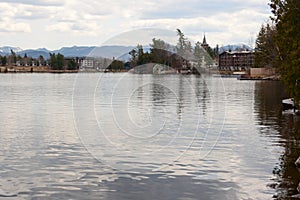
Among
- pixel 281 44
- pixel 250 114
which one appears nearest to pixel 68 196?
pixel 281 44

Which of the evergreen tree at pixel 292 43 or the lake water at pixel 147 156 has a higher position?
the evergreen tree at pixel 292 43

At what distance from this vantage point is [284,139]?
2452 cm

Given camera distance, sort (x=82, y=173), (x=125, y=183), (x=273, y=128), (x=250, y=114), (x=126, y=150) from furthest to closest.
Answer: (x=250, y=114) → (x=273, y=128) → (x=126, y=150) → (x=82, y=173) → (x=125, y=183)

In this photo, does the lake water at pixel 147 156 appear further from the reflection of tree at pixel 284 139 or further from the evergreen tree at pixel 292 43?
the evergreen tree at pixel 292 43

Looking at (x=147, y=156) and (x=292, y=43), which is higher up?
(x=292, y=43)

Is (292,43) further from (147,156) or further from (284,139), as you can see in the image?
(147,156)

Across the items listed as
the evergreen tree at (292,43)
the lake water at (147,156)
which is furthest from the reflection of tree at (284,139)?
the evergreen tree at (292,43)

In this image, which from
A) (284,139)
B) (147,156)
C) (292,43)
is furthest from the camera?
(284,139)

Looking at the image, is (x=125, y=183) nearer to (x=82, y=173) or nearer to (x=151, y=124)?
(x=82, y=173)

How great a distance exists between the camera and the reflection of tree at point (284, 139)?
15656 mm

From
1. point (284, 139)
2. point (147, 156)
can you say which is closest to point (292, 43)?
point (284, 139)

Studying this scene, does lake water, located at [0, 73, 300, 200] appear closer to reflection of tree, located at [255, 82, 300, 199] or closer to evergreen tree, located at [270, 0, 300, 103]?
reflection of tree, located at [255, 82, 300, 199]

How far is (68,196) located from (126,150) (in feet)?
23.1

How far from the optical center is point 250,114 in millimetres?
36500
